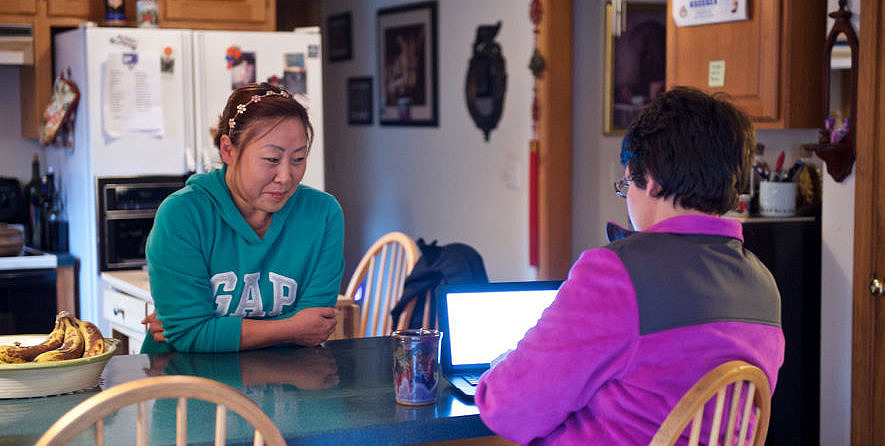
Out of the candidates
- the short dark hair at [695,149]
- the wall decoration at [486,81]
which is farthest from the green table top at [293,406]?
the wall decoration at [486,81]

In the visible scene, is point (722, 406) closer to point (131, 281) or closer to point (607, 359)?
point (607, 359)

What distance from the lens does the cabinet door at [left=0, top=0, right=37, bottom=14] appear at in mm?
3959

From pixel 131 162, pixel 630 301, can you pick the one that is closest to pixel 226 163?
pixel 630 301

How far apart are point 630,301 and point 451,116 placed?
383 cm

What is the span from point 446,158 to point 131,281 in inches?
79.2

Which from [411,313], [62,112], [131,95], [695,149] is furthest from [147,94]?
[695,149]

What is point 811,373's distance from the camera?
354cm

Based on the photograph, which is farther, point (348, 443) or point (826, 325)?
point (826, 325)

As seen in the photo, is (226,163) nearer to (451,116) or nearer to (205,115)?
(205,115)

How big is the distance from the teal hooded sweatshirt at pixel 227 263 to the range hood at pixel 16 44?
2.22 meters

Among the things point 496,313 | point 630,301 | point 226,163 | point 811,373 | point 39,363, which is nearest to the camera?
point 630,301

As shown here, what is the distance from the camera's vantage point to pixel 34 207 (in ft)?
14.2

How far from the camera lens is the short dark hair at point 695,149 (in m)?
1.45

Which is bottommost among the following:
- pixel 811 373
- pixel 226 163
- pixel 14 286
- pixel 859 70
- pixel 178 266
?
pixel 811 373
